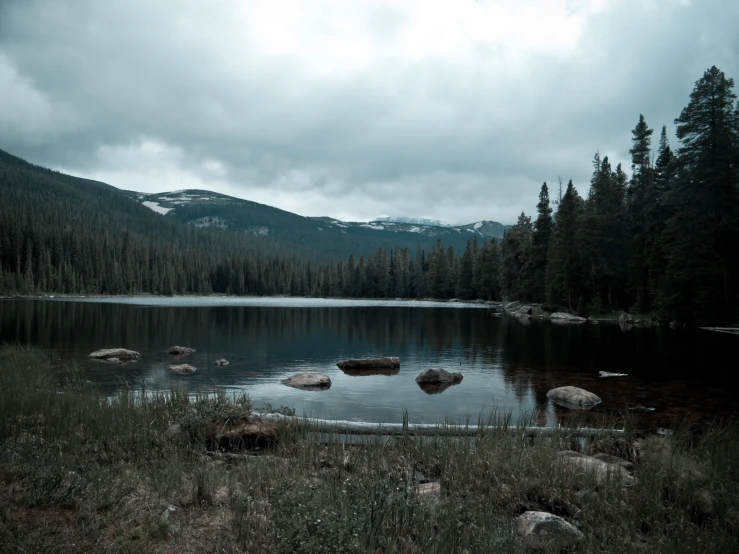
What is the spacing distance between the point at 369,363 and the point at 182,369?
10.4m

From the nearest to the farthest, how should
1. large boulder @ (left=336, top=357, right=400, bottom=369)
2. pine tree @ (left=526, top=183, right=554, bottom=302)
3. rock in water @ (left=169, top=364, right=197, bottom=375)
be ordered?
rock in water @ (left=169, top=364, right=197, bottom=375), large boulder @ (left=336, top=357, right=400, bottom=369), pine tree @ (left=526, top=183, right=554, bottom=302)

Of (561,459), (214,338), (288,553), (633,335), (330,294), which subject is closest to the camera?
(288,553)

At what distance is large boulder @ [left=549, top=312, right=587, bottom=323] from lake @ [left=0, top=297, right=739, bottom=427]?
15.4m

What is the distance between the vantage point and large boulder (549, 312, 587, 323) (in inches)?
2517

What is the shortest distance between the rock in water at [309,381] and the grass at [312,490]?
10.4 meters

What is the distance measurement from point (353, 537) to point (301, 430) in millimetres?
6851

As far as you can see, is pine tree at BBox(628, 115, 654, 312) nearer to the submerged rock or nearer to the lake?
the lake

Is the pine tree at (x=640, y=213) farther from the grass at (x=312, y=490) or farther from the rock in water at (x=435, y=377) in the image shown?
the grass at (x=312, y=490)

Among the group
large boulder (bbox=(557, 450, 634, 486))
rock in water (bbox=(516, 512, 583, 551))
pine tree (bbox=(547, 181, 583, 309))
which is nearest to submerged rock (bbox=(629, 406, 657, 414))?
large boulder (bbox=(557, 450, 634, 486))

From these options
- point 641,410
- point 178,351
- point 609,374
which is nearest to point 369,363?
point 178,351

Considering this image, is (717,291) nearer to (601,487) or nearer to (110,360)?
(601,487)

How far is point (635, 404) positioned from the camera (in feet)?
59.2

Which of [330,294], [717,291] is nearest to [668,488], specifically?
A: [717,291]

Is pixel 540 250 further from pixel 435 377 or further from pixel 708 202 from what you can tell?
pixel 435 377
